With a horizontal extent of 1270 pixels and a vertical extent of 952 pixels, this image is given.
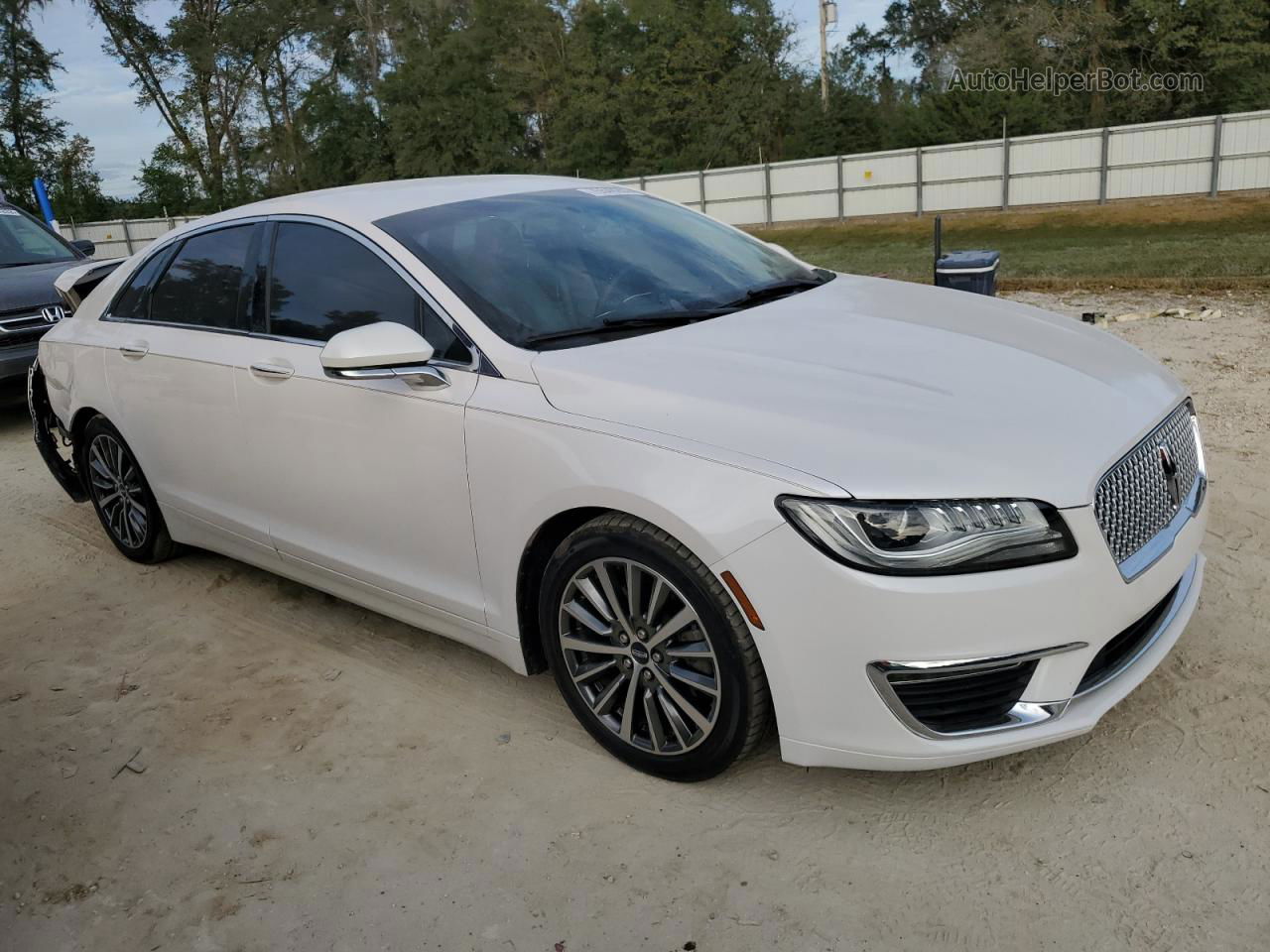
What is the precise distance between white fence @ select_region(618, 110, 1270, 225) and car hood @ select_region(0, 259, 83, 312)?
2533cm

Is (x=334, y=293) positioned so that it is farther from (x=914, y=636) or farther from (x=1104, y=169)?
(x=1104, y=169)

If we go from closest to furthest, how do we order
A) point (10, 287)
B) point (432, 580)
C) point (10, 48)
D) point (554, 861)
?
point (554, 861) → point (432, 580) → point (10, 287) → point (10, 48)

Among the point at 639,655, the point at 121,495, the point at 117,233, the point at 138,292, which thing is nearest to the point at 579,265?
the point at 639,655

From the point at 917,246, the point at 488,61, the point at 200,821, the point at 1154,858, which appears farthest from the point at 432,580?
the point at 488,61

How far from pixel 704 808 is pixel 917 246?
21599 millimetres

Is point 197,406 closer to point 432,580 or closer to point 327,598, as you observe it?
point 327,598

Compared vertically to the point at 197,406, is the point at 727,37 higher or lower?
higher

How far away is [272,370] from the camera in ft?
12.6

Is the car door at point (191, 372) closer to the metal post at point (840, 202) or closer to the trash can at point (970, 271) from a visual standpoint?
the trash can at point (970, 271)

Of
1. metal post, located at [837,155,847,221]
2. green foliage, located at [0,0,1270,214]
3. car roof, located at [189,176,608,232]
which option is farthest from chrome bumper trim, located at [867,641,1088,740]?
green foliage, located at [0,0,1270,214]

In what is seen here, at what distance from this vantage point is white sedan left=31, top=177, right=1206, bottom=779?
254 cm

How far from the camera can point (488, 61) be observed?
56094 mm

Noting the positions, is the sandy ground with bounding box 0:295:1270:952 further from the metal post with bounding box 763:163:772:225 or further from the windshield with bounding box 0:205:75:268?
Result: the metal post with bounding box 763:163:772:225

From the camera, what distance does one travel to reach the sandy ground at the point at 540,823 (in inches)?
101
